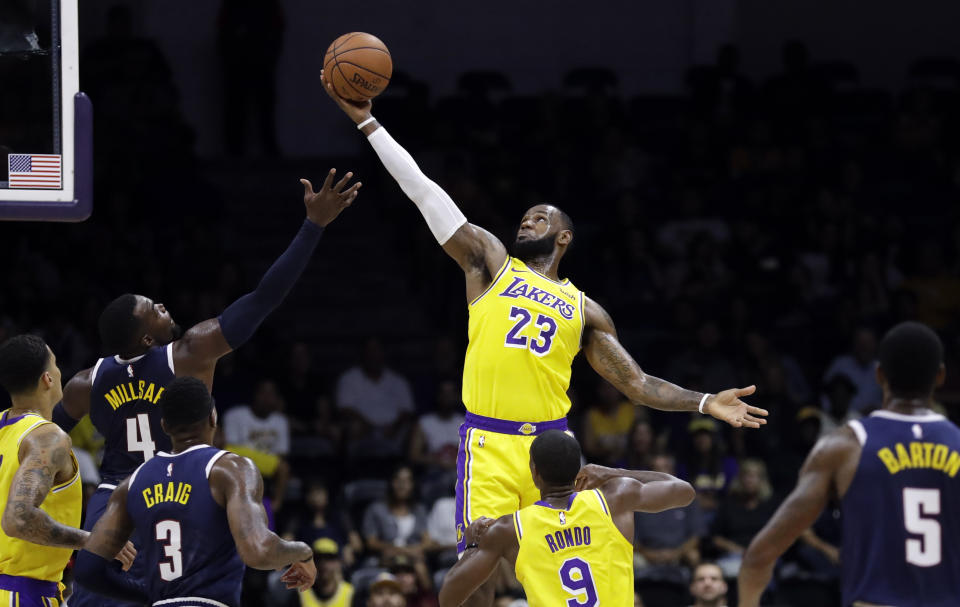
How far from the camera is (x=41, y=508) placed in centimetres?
667

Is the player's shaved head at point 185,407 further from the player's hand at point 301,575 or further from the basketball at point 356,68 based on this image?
the basketball at point 356,68

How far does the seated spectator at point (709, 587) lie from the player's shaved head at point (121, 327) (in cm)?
587

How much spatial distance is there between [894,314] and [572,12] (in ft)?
23.5

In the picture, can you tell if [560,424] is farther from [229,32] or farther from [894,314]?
[229,32]

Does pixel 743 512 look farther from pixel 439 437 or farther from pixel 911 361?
pixel 911 361

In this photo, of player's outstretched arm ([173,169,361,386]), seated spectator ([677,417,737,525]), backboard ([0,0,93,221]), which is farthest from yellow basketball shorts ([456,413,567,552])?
seated spectator ([677,417,737,525])

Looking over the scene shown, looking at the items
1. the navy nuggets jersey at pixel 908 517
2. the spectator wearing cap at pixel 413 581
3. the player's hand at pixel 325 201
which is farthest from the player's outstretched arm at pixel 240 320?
the spectator wearing cap at pixel 413 581

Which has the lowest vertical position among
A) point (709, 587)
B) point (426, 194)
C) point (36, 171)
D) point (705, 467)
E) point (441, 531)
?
point (709, 587)

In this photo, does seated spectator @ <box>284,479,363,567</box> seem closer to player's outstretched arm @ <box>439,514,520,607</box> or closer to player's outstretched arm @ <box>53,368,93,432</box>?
player's outstretched arm @ <box>53,368,93,432</box>

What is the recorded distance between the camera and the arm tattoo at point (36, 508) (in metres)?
6.29

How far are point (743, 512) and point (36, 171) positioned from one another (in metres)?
7.65

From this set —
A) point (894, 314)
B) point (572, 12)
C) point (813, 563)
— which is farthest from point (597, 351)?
point (572, 12)

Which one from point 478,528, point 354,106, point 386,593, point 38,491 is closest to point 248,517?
point 478,528

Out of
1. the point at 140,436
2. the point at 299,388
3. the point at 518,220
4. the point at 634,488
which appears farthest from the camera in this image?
the point at 518,220
